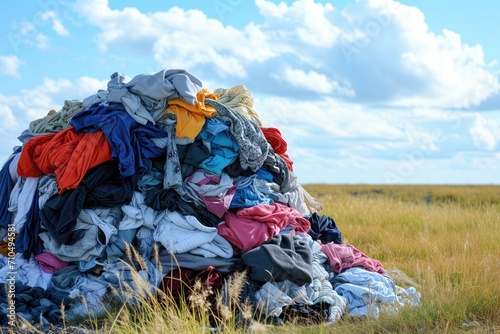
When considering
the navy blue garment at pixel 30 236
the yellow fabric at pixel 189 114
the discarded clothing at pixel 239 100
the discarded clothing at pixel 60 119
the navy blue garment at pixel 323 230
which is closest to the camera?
the yellow fabric at pixel 189 114

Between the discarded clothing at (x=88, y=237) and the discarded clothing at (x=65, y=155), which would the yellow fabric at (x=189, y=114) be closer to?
the discarded clothing at (x=65, y=155)

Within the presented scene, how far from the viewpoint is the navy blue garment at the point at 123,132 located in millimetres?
5625

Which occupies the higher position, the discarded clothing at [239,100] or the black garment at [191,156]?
the discarded clothing at [239,100]

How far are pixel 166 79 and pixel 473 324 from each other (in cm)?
336

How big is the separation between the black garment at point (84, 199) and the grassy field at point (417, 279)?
0.88m

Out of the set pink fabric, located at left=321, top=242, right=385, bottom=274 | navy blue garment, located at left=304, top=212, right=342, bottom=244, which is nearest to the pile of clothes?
pink fabric, located at left=321, top=242, right=385, bottom=274

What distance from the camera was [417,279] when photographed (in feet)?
23.0

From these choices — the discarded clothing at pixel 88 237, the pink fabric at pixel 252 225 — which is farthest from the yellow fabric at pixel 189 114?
the discarded clothing at pixel 88 237

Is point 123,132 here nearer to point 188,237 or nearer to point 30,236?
point 188,237

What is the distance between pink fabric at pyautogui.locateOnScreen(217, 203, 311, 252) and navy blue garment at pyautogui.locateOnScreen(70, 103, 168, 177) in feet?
2.95

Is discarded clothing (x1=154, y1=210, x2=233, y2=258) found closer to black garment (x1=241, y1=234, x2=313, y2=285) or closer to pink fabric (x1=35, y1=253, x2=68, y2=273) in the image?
black garment (x1=241, y1=234, x2=313, y2=285)

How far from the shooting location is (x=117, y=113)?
587 cm

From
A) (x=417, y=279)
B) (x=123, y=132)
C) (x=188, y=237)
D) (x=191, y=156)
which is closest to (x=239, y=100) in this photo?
(x=191, y=156)

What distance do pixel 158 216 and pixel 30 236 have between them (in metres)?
1.26
